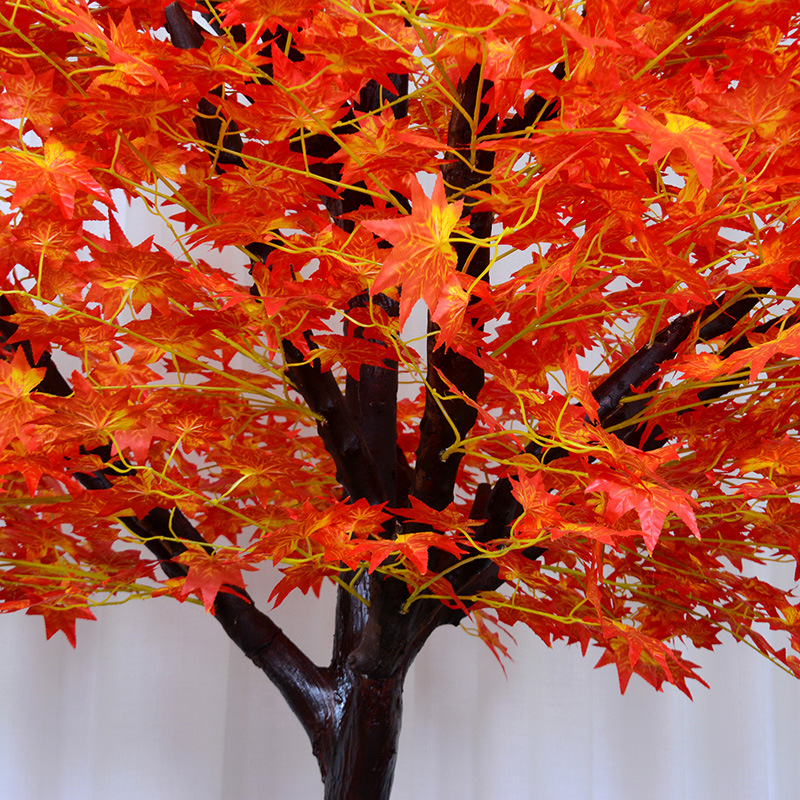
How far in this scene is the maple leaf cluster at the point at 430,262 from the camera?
1.57 feet

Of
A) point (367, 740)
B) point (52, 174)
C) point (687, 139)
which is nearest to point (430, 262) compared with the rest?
point (687, 139)

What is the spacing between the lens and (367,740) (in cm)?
81

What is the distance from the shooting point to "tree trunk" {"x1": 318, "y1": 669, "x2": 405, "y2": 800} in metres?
0.81

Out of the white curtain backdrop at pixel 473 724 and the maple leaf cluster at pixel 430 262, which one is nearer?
the maple leaf cluster at pixel 430 262

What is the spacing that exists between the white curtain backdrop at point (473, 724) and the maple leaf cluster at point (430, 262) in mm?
637

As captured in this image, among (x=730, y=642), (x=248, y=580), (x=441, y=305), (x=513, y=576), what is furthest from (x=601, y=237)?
(x=730, y=642)

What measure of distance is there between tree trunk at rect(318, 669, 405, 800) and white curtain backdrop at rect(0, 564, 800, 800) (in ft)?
2.12

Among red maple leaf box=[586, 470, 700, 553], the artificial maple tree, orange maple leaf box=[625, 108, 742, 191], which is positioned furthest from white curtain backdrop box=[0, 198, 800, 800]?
orange maple leaf box=[625, 108, 742, 191]

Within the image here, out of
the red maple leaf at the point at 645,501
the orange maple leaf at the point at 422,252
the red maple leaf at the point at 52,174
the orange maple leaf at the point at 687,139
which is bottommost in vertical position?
the red maple leaf at the point at 645,501

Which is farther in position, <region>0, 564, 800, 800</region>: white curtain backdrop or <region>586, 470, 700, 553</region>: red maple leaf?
<region>0, 564, 800, 800</region>: white curtain backdrop

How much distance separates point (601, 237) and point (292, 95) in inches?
8.7

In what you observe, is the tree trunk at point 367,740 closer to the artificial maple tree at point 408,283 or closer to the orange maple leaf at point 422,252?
the artificial maple tree at point 408,283

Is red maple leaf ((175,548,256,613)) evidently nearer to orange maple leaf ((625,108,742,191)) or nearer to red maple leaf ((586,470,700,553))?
red maple leaf ((586,470,700,553))

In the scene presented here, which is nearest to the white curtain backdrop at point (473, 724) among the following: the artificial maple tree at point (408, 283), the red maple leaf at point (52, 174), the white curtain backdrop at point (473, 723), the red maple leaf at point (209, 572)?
the white curtain backdrop at point (473, 723)
